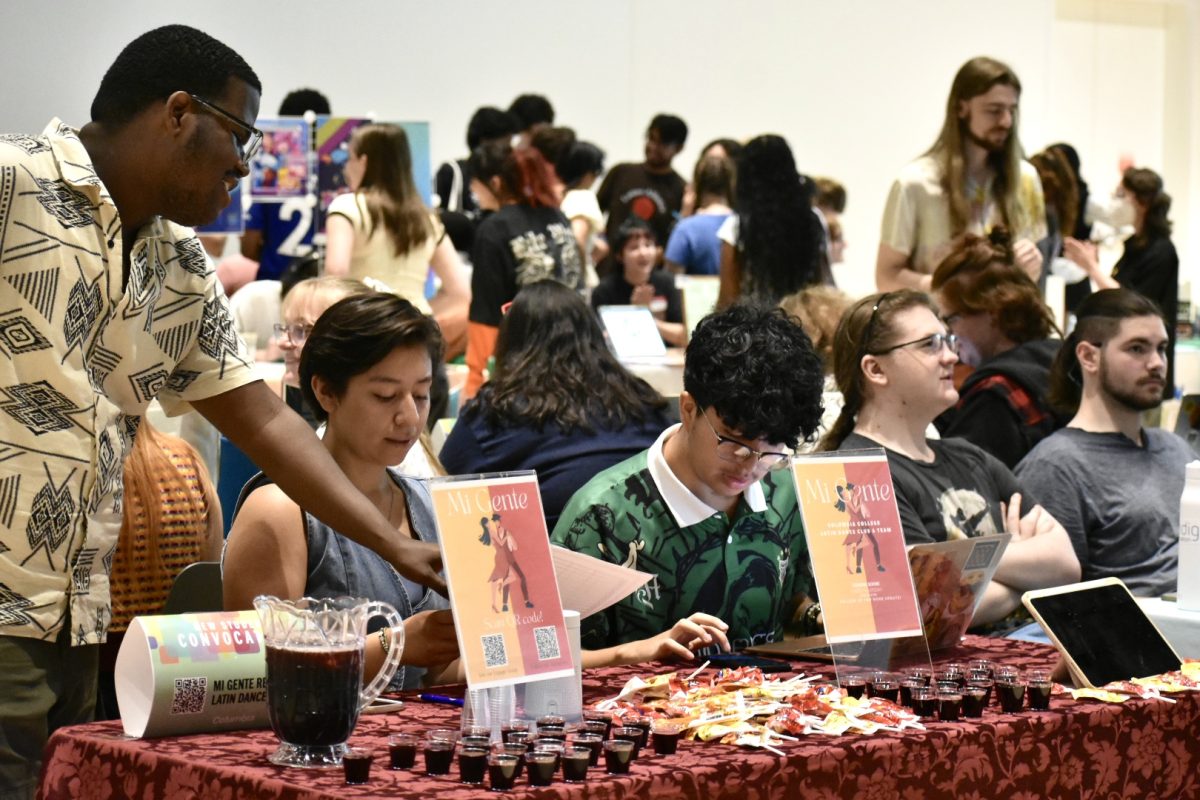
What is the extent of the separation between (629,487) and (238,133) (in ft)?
3.03

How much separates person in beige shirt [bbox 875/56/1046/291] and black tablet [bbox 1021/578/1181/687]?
2.71 m

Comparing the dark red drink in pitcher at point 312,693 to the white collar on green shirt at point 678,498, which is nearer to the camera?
the dark red drink in pitcher at point 312,693

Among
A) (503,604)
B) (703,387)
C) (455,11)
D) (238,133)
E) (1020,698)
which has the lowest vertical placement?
(1020,698)

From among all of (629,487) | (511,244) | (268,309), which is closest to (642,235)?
(511,244)

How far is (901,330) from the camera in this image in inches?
132

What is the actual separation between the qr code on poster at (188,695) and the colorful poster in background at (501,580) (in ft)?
0.99

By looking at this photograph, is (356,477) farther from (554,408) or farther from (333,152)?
(333,152)

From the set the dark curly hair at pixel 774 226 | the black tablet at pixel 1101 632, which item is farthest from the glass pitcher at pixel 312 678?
the dark curly hair at pixel 774 226

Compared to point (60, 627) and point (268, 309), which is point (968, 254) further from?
point (60, 627)

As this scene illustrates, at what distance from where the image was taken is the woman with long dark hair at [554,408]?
3.72 meters

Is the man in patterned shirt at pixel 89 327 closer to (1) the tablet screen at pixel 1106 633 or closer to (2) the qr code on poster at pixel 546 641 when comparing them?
(2) the qr code on poster at pixel 546 641

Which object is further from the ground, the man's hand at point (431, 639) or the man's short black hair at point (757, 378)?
the man's short black hair at point (757, 378)

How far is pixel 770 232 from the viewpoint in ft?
19.3

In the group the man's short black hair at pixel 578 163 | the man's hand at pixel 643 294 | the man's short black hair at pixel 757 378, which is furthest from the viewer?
the man's short black hair at pixel 578 163
